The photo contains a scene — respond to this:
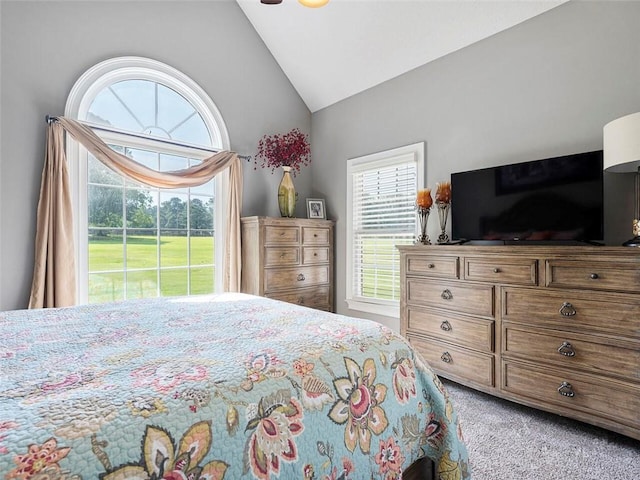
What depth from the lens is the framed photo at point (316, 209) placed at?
13.1 ft

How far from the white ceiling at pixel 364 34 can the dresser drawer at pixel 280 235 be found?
1.68m

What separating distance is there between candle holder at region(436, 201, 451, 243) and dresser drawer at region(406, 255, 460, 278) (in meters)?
0.27

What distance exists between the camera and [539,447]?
1.89 meters

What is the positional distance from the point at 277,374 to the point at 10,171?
2.74 meters

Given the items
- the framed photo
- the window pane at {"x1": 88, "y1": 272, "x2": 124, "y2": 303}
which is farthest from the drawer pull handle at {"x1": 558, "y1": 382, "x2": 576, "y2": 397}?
the window pane at {"x1": 88, "y1": 272, "x2": 124, "y2": 303}

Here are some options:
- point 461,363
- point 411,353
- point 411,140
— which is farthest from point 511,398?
point 411,140

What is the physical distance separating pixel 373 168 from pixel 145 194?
225 centimetres

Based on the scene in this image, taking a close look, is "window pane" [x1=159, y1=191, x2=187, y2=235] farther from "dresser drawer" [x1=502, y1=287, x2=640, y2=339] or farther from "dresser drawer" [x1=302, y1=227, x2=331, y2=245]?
"dresser drawer" [x1=502, y1=287, x2=640, y2=339]

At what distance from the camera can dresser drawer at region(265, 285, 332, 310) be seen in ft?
11.6

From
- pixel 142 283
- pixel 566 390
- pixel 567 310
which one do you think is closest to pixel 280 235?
pixel 142 283

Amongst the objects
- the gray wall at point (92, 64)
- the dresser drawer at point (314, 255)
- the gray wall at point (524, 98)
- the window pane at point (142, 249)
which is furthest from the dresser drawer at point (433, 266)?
the window pane at point (142, 249)

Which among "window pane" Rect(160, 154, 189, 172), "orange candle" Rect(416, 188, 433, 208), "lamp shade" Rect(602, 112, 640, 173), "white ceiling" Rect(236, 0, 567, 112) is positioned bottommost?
"orange candle" Rect(416, 188, 433, 208)

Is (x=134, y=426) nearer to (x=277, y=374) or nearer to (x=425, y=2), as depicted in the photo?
(x=277, y=374)

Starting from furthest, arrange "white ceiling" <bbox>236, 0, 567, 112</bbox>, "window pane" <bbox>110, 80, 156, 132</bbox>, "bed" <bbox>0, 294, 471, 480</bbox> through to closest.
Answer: "window pane" <bbox>110, 80, 156, 132</bbox>
"white ceiling" <bbox>236, 0, 567, 112</bbox>
"bed" <bbox>0, 294, 471, 480</bbox>
